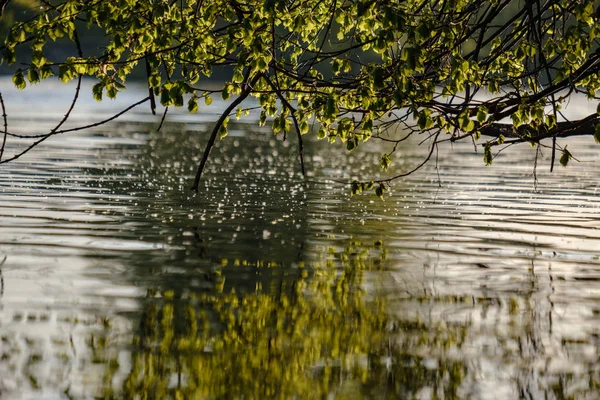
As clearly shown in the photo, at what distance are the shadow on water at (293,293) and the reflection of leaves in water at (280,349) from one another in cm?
3

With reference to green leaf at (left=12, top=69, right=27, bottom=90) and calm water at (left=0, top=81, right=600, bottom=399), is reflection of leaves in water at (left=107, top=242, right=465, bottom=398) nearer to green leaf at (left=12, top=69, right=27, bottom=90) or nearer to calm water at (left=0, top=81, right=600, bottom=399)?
calm water at (left=0, top=81, right=600, bottom=399)

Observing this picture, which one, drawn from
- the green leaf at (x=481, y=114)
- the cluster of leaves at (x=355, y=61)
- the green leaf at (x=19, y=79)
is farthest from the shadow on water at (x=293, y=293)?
the green leaf at (x=19, y=79)

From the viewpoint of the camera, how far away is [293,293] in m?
12.5

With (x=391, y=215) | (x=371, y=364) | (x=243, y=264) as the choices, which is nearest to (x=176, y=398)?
(x=371, y=364)

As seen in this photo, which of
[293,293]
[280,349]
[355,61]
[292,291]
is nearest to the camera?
[280,349]

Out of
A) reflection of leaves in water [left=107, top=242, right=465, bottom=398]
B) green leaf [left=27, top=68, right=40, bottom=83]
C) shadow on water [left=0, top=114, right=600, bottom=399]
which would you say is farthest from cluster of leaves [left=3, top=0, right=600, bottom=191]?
reflection of leaves in water [left=107, top=242, right=465, bottom=398]

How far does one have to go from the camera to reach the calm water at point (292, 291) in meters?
8.88

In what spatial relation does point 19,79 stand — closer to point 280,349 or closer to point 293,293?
point 293,293

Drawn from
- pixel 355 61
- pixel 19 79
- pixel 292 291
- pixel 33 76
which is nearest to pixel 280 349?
pixel 292 291

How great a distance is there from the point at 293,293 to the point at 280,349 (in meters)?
2.73

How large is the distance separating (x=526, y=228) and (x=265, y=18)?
24.4 feet

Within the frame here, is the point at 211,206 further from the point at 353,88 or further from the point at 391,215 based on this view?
the point at 353,88

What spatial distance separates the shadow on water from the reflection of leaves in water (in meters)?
0.03

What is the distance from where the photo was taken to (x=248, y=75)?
14055 mm
